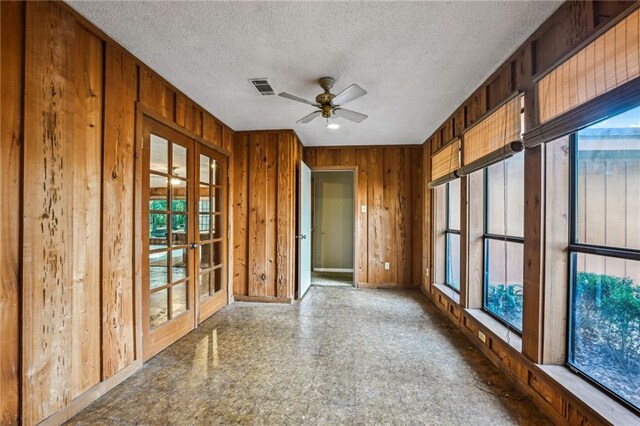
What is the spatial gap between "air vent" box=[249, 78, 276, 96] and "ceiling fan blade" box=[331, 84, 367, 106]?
0.63m

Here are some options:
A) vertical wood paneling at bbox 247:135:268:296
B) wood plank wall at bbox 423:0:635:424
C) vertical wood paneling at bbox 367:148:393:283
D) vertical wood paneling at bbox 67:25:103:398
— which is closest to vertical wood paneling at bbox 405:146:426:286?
vertical wood paneling at bbox 367:148:393:283

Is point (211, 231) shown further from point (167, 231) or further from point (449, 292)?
point (449, 292)

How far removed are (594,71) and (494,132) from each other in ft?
3.03

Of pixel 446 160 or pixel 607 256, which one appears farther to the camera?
pixel 446 160

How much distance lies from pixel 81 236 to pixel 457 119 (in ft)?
11.9

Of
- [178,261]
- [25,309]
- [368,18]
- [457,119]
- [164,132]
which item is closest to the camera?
[25,309]

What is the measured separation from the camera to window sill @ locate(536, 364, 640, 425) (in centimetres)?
137

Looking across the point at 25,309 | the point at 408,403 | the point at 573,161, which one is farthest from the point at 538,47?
the point at 25,309

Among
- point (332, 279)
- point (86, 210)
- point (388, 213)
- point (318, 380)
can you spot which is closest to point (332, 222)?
point (332, 279)

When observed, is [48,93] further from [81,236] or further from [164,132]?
[164,132]

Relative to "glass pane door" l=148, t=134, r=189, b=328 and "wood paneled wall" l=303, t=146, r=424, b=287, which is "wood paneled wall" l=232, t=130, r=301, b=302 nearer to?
"glass pane door" l=148, t=134, r=189, b=328

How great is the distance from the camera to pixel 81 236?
5.98ft

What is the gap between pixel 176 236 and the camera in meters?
2.87

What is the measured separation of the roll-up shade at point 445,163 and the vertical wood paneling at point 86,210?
3317mm
